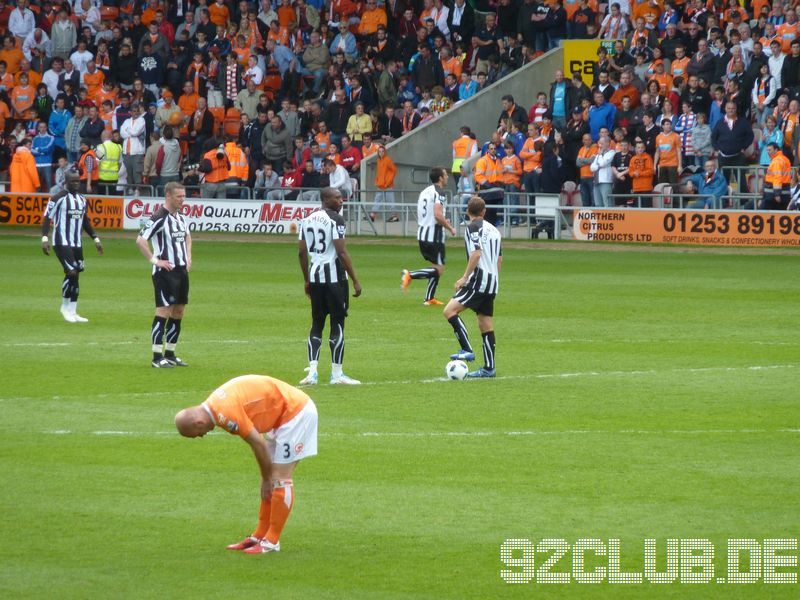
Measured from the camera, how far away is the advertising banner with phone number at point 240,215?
37.8 m

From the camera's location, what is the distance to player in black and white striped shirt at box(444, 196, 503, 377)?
53.1ft

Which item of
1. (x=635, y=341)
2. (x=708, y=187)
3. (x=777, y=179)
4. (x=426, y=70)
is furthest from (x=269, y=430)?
(x=426, y=70)

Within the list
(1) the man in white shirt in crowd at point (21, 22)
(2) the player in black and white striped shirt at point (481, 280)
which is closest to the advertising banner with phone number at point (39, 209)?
(1) the man in white shirt in crowd at point (21, 22)

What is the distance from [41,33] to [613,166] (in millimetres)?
20479

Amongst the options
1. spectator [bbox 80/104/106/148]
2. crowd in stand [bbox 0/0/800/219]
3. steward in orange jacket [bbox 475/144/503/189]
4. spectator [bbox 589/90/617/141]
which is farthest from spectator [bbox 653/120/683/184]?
spectator [bbox 80/104/106/148]

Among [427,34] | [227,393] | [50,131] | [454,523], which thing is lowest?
[454,523]

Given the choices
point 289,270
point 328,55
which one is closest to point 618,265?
point 289,270

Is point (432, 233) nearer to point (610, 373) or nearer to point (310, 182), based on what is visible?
point (610, 373)

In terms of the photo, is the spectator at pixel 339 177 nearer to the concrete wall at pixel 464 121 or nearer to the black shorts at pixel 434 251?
the concrete wall at pixel 464 121

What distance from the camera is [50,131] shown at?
42.4 m

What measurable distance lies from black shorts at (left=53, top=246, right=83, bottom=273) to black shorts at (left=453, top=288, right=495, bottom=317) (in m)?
8.19

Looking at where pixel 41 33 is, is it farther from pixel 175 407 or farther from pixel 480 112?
pixel 175 407

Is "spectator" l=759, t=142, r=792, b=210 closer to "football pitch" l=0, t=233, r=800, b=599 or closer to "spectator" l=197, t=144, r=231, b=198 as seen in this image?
"football pitch" l=0, t=233, r=800, b=599

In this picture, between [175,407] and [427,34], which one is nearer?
[175,407]
